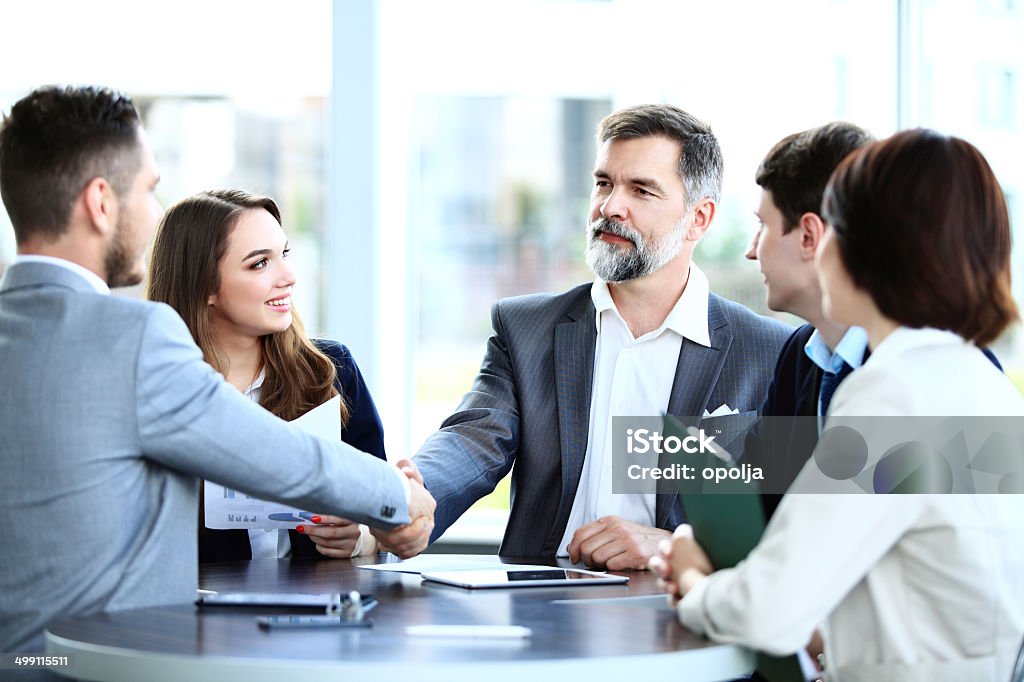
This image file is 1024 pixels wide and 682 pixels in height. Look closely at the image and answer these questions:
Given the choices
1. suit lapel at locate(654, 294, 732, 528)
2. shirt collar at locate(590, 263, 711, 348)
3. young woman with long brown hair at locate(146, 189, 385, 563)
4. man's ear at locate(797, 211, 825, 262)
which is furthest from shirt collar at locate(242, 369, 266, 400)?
man's ear at locate(797, 211, 825, 262)

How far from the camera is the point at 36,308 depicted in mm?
1632

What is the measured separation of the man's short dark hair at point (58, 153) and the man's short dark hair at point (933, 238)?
1.12m

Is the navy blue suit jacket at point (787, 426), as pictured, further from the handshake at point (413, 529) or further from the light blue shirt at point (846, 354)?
the handshake at point (413, 529)

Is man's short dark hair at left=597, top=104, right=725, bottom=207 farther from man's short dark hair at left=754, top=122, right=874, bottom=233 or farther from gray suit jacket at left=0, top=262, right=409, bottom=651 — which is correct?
gray suit jacket at left=0, top=262, right=409, bottom=651

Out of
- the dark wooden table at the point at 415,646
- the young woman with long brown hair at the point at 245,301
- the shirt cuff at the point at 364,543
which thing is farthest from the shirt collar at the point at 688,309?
the dark wooden table at the point at 415,646

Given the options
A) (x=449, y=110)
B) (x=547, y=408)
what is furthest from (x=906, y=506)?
(x=449, y=110)

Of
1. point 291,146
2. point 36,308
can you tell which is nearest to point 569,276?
point 291,146

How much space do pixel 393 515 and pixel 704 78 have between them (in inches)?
113

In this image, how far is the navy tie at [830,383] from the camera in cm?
222

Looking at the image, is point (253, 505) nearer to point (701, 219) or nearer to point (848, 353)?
point (848, 353)

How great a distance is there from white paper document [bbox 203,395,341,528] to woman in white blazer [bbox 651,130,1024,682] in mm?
961

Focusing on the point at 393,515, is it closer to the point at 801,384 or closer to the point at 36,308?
the point at 36,308

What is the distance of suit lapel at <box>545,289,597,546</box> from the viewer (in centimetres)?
275

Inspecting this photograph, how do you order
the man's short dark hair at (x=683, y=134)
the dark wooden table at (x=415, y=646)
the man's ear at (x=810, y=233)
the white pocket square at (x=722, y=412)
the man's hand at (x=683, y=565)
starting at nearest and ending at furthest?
the dark wooden table at (x=415, y=646)
the man's hand at (x=683, y=565)
the man's ear at (x=810, y=233)
the white pocket square at (x=722, y=412)
the man's short dark hair at (x=683, y=134)
